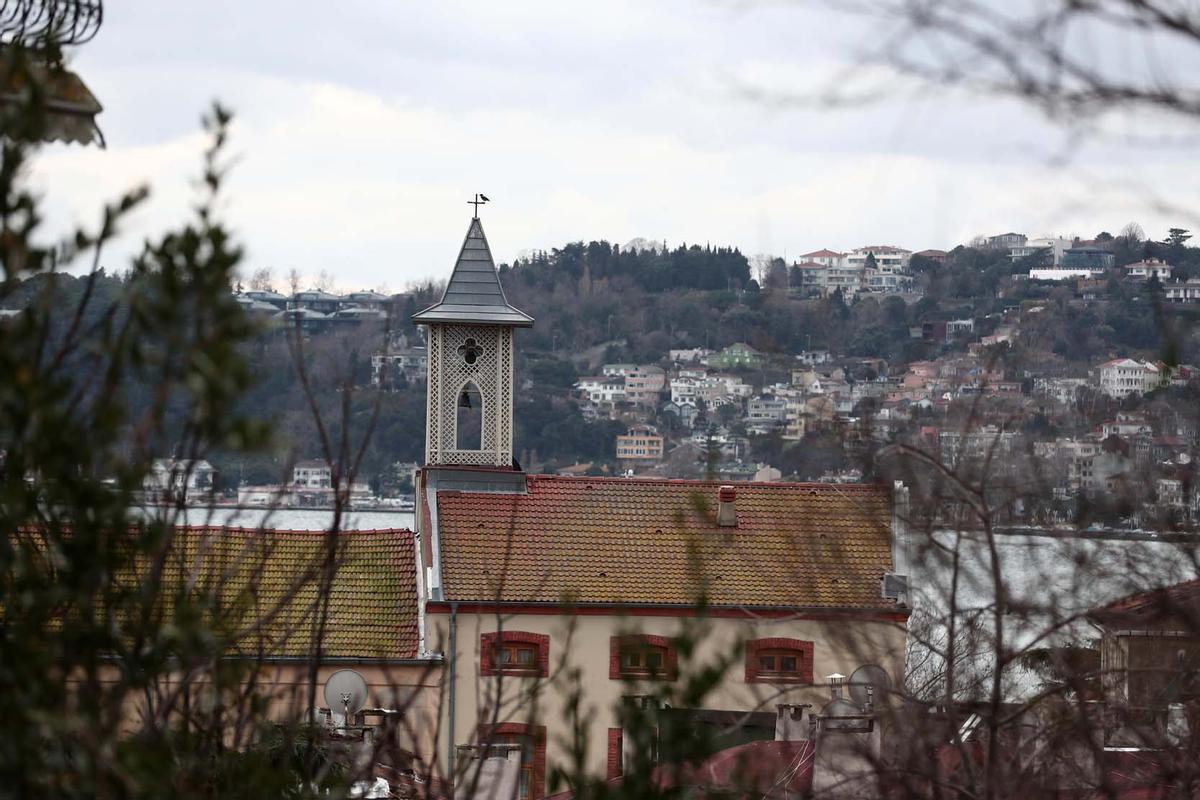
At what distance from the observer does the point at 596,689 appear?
82.5 feet

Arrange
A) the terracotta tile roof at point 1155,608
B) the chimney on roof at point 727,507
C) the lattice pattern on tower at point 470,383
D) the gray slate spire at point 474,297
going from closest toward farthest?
the terracotta tile roof at point 1155,608
the chimney on roof at point 727,507
the lattice pattern on tower at point 470,383
the gray slate spire at point 474,297

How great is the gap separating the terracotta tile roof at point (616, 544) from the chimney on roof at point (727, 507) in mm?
120

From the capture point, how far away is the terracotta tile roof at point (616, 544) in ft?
85.0

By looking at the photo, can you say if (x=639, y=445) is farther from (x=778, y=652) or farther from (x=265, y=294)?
(x=778, y=652)

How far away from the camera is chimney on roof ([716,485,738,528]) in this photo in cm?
2748

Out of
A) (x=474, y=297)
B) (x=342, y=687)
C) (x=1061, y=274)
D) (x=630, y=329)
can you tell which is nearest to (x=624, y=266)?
(x=630, y=329)

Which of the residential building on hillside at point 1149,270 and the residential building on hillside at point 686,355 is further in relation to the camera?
the residential building on hillside at point 686,355

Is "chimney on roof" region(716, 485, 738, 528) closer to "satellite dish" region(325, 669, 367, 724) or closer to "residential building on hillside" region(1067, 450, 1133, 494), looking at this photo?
"satellite dish" region(325, 669, 367, 724)

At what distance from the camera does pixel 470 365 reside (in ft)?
96.8

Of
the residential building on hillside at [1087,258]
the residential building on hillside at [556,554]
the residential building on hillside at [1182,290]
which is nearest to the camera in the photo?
the residential building on hillside at [1182,290]

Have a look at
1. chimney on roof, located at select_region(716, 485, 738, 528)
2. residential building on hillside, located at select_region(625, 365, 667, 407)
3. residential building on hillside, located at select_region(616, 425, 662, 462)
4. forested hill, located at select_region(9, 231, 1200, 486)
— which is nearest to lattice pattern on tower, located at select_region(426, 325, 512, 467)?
forested hill, located at select_region(9, 231, 1200, 486)

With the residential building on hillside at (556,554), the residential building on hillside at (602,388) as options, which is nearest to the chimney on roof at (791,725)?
the residential building on hillside at (556,554)

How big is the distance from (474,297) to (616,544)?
17.4 ft

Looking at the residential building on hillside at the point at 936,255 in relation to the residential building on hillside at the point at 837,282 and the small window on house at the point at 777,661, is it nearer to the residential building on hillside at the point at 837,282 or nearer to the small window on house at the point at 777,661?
the residential building on hillside at the point at 837,282
